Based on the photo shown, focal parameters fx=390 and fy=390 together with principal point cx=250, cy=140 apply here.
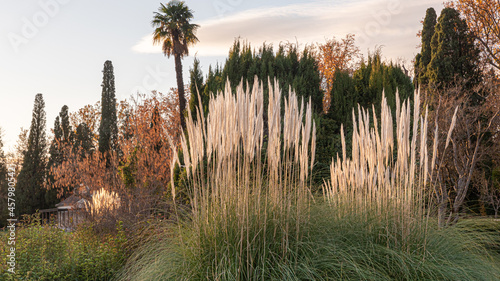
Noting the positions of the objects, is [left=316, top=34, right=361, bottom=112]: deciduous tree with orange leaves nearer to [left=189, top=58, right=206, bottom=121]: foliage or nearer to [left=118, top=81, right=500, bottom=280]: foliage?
[left=189, top=58, right=206, bottom=121]: foliage

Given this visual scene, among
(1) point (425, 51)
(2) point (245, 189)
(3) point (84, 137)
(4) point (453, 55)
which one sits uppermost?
(1) point (425, 51)

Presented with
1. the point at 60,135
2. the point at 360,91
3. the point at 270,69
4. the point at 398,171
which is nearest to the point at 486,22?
the point at 360,91

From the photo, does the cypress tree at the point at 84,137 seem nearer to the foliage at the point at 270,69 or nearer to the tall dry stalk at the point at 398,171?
the foliage at the point at 270,69

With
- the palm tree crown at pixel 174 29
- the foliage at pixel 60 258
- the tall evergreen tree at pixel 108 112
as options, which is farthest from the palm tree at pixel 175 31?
the foliage at pixel 60 258

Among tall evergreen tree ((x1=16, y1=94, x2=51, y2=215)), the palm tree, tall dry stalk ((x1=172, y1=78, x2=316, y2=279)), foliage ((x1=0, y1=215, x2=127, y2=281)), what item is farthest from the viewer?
tall evergreen tree ((x1=16, y1=94, x2=51, y2=215))

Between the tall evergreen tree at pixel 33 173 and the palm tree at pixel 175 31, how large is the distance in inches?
403

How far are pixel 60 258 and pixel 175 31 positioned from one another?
1621 cm

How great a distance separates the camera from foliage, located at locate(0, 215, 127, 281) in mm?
4824

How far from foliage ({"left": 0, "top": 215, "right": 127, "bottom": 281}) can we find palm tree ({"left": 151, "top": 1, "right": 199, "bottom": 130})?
14.7 meters

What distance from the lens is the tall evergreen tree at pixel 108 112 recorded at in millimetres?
24344

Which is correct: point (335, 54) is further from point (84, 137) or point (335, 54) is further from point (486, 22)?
point (84, 137)

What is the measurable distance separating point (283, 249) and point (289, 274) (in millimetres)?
269

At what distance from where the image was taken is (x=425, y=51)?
35.1 ft

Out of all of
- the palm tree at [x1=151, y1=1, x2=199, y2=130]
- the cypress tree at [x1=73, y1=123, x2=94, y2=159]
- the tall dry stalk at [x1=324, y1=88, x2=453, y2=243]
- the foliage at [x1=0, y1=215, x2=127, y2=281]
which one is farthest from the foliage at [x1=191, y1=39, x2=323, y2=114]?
the cypress tree at [x1=73, y1=123, x2=94, y2=159]
